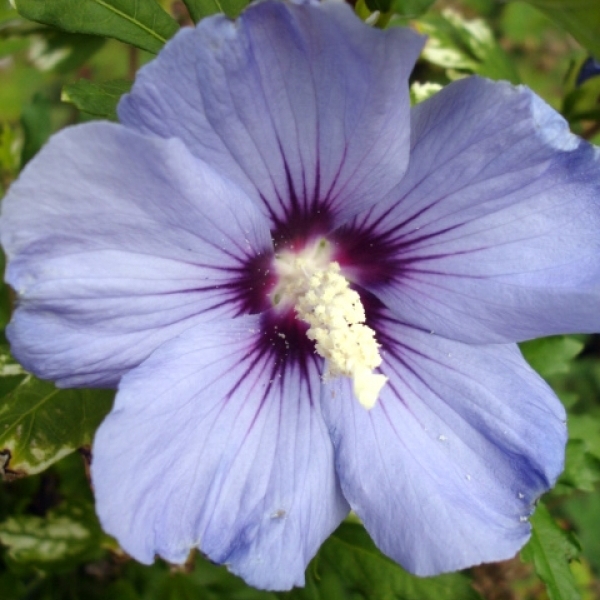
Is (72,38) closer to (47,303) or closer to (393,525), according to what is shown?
(47,303)

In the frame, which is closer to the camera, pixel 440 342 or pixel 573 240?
pixel 573 240

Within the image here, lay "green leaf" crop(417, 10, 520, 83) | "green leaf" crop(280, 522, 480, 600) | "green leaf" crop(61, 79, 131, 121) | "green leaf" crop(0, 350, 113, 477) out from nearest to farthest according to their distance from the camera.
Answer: "green leaf" crop(61, 79, 131, 121) → "green leaf" crop(0, 350, 113, 477) → "green leaf" crop(280, 522, 480, 600) → "green leaf" crop(417, 10, 520, 83)

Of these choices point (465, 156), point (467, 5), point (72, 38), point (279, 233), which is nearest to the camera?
point (465, 156)

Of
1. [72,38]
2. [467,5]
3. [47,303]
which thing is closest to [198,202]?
[47,303]

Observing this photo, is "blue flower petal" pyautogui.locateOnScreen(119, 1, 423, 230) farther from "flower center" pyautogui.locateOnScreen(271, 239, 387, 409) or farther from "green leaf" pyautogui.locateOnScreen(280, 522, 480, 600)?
"green leaf" pyautogui.locateOnScreen(280, 522, 480, 600)

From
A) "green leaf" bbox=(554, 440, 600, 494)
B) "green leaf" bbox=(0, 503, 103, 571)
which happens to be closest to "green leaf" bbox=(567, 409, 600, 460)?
"green leaf" bbox=(554, 440, 600, 494)

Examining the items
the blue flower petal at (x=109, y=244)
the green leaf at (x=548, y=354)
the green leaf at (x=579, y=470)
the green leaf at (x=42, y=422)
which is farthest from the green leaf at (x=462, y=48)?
the green leaf at (x=42, y=422)
